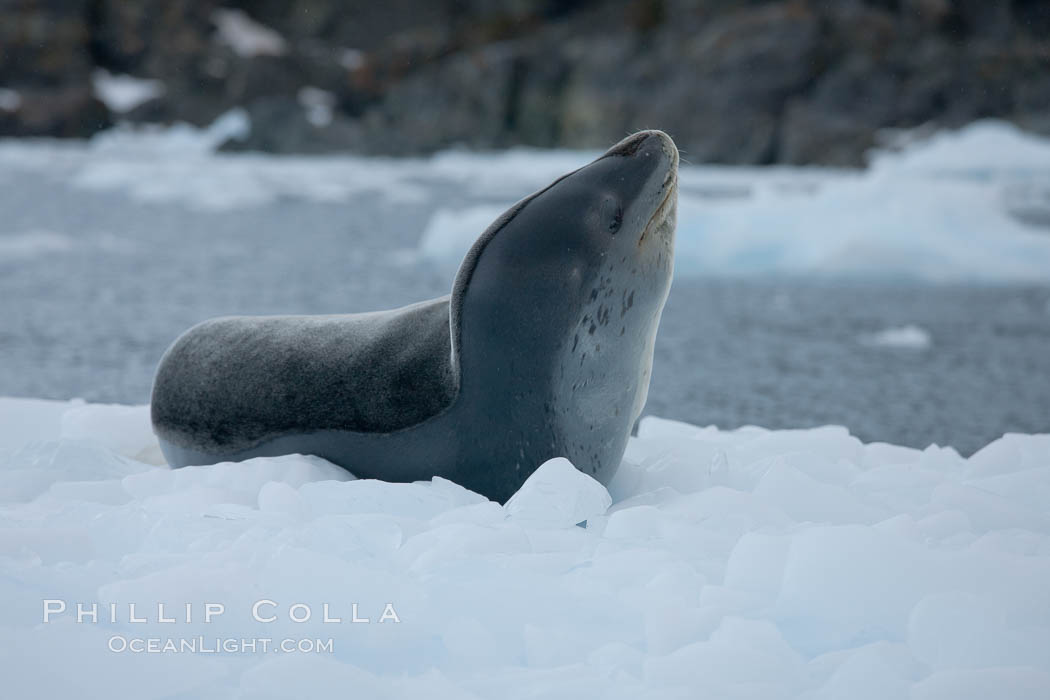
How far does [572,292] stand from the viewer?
3061 mm

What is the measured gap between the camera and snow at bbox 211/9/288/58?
69438 millimetres

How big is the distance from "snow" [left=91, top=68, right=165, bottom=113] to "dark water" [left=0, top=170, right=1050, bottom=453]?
1817 inches

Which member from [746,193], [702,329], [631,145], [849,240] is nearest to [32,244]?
[702,329]

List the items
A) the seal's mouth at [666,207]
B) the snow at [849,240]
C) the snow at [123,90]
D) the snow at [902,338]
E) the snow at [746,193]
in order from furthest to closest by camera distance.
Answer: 1. the snow at [123,90]
2. the snow at [746,193]
3. the snow at [849,240]
4. the snow at [902,338]
5. the seal's mouth at [666,207]

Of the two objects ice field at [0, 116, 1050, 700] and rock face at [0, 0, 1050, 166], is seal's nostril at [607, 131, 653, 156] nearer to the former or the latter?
ice field at [0, 116, 1050, 700]

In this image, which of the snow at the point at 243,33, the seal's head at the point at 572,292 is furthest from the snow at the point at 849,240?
the snow at the point at 243,33

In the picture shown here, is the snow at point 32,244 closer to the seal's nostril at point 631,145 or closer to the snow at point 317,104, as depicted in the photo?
the seal's nostril at point 631,145

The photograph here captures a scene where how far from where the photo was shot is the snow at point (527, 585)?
6.53 ft

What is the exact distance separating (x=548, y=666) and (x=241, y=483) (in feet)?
4.21

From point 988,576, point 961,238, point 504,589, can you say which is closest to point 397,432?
point 504,589

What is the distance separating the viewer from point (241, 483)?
3.08 m

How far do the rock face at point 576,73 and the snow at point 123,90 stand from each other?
2.28 ft

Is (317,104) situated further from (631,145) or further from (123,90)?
(631,145)

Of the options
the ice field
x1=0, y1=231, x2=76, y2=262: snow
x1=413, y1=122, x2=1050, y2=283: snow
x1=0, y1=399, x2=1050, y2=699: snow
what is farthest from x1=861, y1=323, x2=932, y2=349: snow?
x1=0, y1=231, x2=76, y2=262: snow
